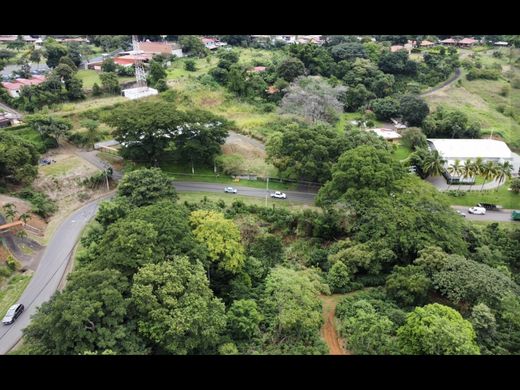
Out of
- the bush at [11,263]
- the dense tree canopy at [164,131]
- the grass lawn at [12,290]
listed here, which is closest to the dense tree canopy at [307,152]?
the dense tree canopy at [164,131]

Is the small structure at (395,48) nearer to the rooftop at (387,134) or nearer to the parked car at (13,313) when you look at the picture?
the rooftop at (387,134)

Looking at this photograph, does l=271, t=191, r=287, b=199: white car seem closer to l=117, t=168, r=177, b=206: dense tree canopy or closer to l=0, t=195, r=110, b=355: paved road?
l=117, t=168, r=177, b=206: dense tree canopy

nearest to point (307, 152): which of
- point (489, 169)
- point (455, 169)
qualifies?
point (455, 169)

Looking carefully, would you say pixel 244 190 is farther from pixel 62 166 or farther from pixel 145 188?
pixel 62 166

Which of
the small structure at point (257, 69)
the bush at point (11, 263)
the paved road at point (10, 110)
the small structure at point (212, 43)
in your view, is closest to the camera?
the bush at point (11, 263)

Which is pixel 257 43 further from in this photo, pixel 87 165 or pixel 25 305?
pixel 25 305
